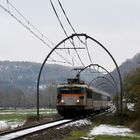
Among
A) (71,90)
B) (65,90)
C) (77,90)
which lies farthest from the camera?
(77,90)

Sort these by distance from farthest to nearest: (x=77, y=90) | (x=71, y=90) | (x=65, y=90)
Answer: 1. (x=77, y=90)
2. (x=71, y=90)
3. (x=65, y=90)

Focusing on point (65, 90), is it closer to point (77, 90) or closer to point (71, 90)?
point (71, 90)

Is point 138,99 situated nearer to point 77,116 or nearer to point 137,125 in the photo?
point 137,125

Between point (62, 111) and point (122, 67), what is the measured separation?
13179 centimetres

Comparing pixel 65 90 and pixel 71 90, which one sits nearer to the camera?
pixel 65 90

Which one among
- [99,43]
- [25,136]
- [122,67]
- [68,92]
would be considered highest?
[122,67]

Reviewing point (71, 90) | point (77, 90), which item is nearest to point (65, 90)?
point (71, 90)

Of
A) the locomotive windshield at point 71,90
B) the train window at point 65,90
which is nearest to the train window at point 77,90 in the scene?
the locomotive windshield at point 71,90

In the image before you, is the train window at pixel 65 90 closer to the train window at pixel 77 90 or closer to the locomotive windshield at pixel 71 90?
the locomotive windshield at pixel 71 90

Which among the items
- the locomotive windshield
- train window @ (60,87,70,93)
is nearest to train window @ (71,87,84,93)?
the locomotive windshield

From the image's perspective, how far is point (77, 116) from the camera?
186ft

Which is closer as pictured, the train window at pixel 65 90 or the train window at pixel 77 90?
the train window at pixel 65 90

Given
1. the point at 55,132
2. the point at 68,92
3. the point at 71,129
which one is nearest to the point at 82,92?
the point at 68,92

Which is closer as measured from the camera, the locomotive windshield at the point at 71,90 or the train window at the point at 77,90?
the locomotive windshield at the point at 71,90
